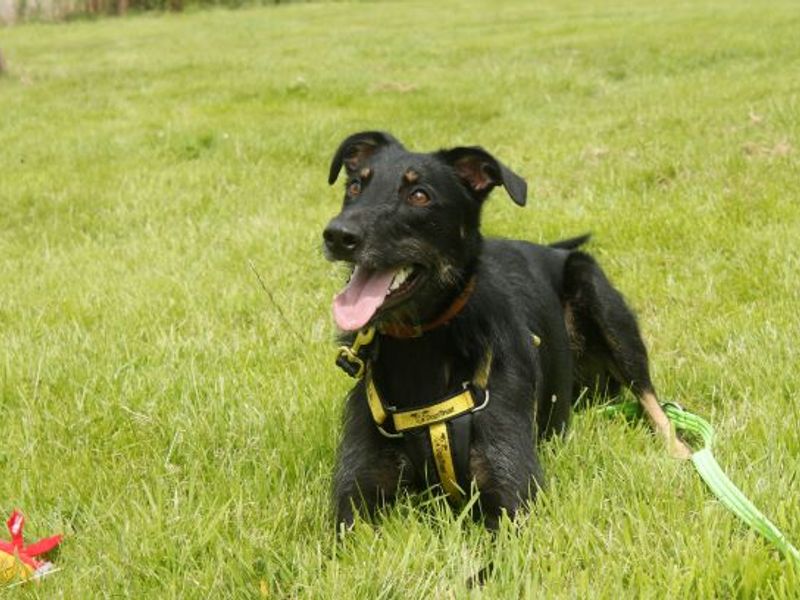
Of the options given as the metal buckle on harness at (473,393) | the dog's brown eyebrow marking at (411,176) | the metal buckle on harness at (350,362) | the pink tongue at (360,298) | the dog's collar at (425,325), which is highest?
the dog's brown eyebrow marking at (411,176)

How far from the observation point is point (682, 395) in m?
4.35

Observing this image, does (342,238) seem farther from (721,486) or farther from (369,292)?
(721,486)

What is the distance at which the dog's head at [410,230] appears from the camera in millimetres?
3154

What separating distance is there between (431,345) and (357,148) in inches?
50.1

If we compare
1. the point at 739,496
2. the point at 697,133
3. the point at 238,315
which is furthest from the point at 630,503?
the point at 697,133

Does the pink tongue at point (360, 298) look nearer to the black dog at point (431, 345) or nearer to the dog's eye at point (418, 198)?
the black dog at point (431, 345)

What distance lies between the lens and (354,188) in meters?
3.68

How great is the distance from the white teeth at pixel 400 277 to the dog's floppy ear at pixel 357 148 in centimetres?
78

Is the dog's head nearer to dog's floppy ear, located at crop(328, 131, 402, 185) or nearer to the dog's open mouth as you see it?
the dog's open mouth

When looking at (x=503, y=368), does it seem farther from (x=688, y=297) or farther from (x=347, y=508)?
(x=688, y=297)

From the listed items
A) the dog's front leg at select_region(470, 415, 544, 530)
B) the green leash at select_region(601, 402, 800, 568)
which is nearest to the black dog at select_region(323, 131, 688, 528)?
the dog's front leg at select_region(470, 415, 544, 530)

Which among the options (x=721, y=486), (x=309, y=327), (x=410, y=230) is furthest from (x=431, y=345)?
(x=309, y=327)

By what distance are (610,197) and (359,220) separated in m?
4.87

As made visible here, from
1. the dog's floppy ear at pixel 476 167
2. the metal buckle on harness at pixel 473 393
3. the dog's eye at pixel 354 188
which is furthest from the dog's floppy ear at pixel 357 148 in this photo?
the metal buckle on harness at pixel 473 393
